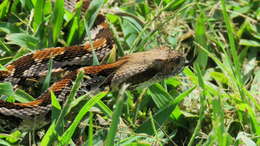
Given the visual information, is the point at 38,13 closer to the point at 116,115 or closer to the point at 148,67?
the point at 148,67

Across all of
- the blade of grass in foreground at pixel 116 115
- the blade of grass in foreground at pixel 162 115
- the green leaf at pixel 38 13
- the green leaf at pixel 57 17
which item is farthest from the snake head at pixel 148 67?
the blade of grass in foreground at pixel 116 115

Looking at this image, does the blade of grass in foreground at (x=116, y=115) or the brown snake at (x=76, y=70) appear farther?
the brown snake at (x=76, y=70)

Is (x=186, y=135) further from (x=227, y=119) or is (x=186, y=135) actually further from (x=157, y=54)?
(x=157, y=54)

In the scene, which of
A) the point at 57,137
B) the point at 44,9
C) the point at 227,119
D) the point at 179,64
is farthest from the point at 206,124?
the point at 44,9

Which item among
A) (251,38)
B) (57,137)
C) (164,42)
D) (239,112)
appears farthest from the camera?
(251,38)

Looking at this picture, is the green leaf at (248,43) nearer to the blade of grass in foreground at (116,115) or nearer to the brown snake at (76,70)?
the brown snake at (76,70)

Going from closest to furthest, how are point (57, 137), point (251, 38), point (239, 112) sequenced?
point (57, 137), point (239, 112), point (251, 38)
